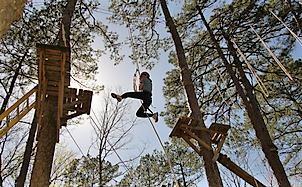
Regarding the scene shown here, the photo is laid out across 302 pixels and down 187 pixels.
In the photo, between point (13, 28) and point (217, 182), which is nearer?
point (217, 182)

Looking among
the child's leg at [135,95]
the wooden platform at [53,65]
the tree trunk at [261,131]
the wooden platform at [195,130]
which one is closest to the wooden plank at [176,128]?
the wooden platform at [195,130]

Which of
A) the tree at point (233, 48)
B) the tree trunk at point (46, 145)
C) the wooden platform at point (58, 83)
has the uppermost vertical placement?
the tree at point (233, 48)

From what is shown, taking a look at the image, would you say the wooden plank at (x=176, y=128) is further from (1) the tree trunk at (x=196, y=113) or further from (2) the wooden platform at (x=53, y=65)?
(2) the wooden platform at (x=53, y=65)

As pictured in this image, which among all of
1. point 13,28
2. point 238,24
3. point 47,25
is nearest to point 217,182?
point 238,24

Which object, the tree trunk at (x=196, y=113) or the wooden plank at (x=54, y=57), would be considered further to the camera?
the tree trunk at (x=196, y=113)

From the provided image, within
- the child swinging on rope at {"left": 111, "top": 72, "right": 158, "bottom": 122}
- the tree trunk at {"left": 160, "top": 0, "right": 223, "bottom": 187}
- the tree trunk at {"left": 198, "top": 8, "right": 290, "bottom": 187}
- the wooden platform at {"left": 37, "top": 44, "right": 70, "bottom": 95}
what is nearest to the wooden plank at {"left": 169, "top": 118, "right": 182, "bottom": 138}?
the tree trunk at {"left": 160, "top": 0, "right": 223, "bottom": 187}

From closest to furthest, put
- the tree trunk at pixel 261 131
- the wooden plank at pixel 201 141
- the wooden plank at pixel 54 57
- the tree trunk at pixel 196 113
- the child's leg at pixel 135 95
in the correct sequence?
the wooden plank at pixel 54 57, the tree trunk at pixel 196 113, the wooden plank at pixel 201 141, the child's leg at pixel 135 95, the tree trunk at pixel 261 131

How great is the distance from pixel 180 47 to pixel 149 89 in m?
1.56

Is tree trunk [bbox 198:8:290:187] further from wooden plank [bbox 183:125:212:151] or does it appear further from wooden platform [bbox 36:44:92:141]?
wooden platform [bbox 36:44:92:141]

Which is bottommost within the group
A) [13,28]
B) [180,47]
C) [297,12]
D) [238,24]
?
[180,47]

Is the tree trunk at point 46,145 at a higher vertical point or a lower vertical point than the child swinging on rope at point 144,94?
lower

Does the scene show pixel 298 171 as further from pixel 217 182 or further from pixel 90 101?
pixel 90 101

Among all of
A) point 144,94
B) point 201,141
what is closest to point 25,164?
point 144,94

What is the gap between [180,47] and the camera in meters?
5.75
